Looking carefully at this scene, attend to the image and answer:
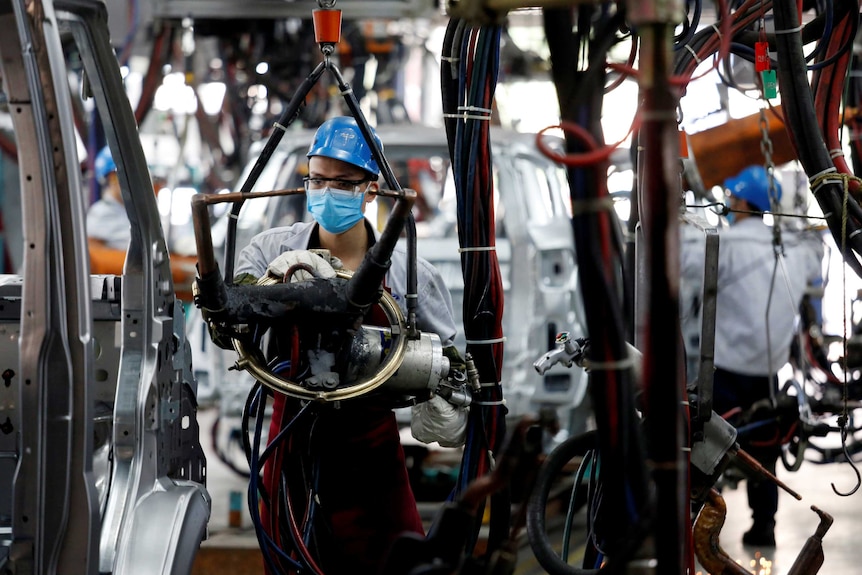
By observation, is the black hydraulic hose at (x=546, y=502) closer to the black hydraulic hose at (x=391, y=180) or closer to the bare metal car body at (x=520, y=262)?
the black hydraulic hose at (x=391, y=180)

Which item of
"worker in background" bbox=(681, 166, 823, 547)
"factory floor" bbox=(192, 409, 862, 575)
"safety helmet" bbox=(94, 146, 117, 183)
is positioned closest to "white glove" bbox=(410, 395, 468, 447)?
"factory floor" bbox=(192, 409, 862, 575)

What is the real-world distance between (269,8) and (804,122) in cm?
483

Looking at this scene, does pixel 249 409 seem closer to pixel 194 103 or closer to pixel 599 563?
pixel 599 563

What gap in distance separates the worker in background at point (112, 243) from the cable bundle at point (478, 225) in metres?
4.28

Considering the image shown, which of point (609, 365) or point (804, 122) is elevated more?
point (804, 122)

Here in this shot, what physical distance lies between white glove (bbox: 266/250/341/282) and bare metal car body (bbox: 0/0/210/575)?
30 centimetres

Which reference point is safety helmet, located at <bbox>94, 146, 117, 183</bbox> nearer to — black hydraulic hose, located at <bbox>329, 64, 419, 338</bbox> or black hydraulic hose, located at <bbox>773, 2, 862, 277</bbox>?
black hydraulic hose, located at <bbox>329, 64, 419, 338</bbox>

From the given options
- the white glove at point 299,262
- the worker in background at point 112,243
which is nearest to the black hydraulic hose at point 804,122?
the white glove at point 299,262

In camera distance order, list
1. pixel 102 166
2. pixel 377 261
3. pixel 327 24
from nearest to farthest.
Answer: pixel 377 261, pixel 327 24, pixel 102 166

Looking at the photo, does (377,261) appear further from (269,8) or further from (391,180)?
(269,8)

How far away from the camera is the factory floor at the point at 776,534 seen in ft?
18.4

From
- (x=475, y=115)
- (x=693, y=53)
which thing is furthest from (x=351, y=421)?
(x=693, y=53)

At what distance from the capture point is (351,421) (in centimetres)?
367

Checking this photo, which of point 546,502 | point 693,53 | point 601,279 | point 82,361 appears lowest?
point 546,502
